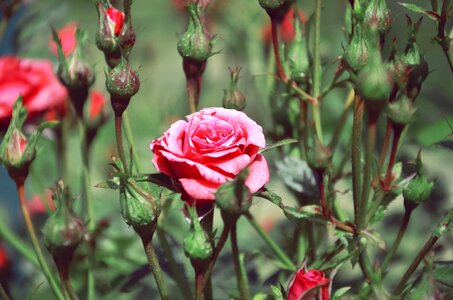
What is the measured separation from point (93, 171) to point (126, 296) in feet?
1.64

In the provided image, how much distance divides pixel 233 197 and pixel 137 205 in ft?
0.25

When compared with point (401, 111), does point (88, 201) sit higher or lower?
lower

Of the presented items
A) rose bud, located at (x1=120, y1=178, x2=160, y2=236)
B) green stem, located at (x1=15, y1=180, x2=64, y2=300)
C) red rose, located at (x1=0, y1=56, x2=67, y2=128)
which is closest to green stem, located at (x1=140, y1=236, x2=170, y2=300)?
rose bud, located at (x1=120, y1=178, x2=160, y2=236)

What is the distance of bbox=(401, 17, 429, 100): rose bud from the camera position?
2.14 feet

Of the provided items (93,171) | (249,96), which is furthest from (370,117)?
(93,171)

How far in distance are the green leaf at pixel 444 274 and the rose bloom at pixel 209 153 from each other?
0.55 feet

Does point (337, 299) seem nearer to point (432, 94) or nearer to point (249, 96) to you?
point (432, 94)

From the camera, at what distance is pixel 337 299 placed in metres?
0.64

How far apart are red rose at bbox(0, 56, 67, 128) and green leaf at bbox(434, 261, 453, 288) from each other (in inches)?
19.3

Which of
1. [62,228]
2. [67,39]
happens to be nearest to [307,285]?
[62,228]

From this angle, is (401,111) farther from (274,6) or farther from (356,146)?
(274,6)

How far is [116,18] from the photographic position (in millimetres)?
710

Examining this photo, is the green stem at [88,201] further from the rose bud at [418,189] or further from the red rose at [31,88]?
the rose bud at [418,189]

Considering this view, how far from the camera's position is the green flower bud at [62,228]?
0.64 meters
